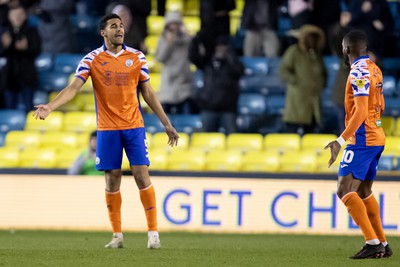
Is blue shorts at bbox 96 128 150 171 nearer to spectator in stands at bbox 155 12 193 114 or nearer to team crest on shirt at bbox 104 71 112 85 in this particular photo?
team crest on shirt at bbox 104 71 112 85

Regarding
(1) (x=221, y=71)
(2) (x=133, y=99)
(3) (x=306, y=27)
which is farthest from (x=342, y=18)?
(2) (x=133, y=99)

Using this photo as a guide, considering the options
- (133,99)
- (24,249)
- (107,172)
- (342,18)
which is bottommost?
(24,249)

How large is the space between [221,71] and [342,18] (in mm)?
2337

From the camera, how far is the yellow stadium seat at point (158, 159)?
14.8 meters

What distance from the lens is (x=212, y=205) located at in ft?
44.7

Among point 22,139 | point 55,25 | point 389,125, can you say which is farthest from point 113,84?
point 55,25

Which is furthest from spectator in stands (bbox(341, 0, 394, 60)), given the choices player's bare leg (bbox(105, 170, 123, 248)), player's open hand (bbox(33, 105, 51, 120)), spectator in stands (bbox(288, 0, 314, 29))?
player's open hand (bbox(33, 105, 51, 120))

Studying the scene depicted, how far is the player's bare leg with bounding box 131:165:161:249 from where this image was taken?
33.2ft

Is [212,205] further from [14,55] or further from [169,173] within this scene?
[14,55]

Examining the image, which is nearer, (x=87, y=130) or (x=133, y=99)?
(x=133, y=99)

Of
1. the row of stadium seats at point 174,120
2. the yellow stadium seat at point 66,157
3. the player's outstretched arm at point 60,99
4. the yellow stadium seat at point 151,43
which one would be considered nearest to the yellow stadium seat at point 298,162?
the row of stadium seats at point 174,120

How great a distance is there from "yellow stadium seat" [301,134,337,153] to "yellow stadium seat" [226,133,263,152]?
617mm

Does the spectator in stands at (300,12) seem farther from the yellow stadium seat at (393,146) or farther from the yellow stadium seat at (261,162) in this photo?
the yellow stadium seat at (261,162)

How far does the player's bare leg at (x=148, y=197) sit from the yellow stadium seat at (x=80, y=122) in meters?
6.36
